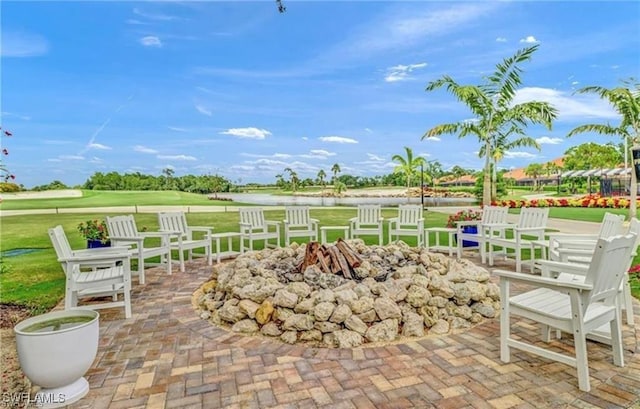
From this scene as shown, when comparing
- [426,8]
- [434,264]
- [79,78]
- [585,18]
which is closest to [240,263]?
[434,264]

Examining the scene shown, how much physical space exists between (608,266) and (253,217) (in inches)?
216

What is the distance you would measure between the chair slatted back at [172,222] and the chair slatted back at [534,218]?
5326 mm

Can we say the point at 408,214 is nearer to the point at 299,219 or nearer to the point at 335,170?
the point at 299,219

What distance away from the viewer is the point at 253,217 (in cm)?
677

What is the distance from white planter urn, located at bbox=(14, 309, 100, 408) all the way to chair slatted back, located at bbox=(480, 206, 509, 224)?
5.78m

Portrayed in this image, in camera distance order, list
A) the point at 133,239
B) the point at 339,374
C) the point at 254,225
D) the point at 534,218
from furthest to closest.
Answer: the point at 254,225 → the point at 534,218 → the point at 133,239 → the point at 339,374

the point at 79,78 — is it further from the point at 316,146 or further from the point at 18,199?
the point at 316,146

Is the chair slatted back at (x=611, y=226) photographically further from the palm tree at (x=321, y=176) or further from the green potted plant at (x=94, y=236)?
the palm tree at (x=321, y=176)

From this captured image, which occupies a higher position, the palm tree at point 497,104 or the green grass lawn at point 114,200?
the palm tree at point 497,104

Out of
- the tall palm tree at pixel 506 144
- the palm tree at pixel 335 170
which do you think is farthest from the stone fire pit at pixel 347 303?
the palm tree at pixel 335 170

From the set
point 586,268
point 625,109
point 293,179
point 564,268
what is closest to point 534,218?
point 564,268

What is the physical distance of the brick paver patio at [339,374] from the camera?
2027 mm

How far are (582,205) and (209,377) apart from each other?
17988 mm

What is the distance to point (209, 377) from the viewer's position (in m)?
2.32
